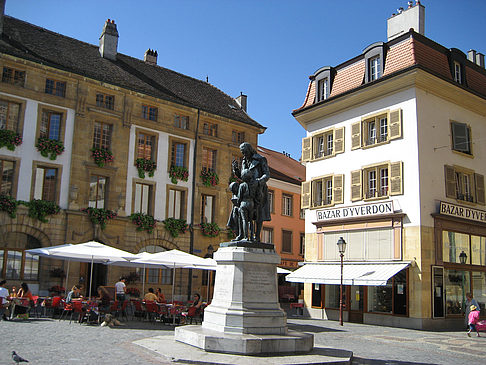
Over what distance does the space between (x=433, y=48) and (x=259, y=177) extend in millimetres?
13923

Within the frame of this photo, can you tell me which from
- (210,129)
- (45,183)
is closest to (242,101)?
(210,129)

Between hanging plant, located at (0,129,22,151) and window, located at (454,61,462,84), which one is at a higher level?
window, located at (454,61,462,84)

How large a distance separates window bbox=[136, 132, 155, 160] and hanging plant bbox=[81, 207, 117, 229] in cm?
379

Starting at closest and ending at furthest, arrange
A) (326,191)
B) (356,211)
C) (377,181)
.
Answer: (377,181), (356,211), (326,191)

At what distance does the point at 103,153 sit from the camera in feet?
84.2

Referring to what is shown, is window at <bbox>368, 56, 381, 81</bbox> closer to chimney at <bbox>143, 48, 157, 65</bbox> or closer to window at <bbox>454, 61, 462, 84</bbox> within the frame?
window at <bbox>454, 61, 462, 84</bbox>

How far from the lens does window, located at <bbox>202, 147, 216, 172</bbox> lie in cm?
3019

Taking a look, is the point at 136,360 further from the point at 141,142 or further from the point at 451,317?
the point at 141,142

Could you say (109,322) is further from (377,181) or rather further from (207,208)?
(207,208)

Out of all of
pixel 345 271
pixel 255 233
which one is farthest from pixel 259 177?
pixel 345 271

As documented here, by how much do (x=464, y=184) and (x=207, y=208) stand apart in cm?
1420

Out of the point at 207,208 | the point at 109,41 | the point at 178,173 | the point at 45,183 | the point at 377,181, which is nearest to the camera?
the point at 377,181

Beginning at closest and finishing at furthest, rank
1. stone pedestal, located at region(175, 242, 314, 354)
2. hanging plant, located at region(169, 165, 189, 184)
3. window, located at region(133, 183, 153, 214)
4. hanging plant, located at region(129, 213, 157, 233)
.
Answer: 1. stone pedestal, located at region(175, 242, 314, 354)
2. hanging plant, located at region(129, 213, 157, 233)
3. window, located at region(133, 183, 153, 214)
4. hanging plant, located at region(169, 165, 189, 184)

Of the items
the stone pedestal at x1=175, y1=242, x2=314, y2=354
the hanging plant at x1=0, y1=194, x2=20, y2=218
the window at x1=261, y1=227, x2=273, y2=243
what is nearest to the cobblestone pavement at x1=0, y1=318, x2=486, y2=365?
the stone pedestal at x1=175, y1=242, x2=314, y2=354
